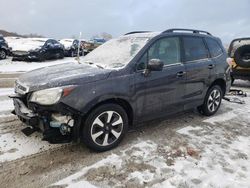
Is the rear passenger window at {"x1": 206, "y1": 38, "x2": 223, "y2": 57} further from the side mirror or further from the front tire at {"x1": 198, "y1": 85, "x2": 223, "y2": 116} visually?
the side mirror

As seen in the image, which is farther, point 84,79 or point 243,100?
point 243,100

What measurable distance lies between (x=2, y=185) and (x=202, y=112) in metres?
4.36

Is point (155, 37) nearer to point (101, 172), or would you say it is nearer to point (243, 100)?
point (101, 172)

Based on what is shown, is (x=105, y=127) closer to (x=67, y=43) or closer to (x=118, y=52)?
(x=118, y=52)

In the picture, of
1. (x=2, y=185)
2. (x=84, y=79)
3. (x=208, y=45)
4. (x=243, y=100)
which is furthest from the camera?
(x=243, y=100)

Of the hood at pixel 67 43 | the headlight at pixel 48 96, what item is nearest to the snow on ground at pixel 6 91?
the headlight at pixel 48 96

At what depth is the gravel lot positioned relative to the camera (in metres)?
3.45

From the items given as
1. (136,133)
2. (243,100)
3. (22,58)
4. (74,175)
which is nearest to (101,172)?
(74,175)

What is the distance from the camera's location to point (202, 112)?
626 cm

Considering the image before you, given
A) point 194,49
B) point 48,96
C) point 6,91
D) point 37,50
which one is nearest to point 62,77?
point 48,96

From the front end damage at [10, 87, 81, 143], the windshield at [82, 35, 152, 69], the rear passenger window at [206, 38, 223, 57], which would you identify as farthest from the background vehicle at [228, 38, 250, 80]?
the front end damage at [10, 87, 81, 143]

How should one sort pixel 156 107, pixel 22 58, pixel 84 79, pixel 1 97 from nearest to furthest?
pixel 84 79 < pixel 156 107 < pixel 1 97 < pixel 22 58

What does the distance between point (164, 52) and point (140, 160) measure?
1.96 metres

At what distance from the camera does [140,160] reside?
3.98 meters
